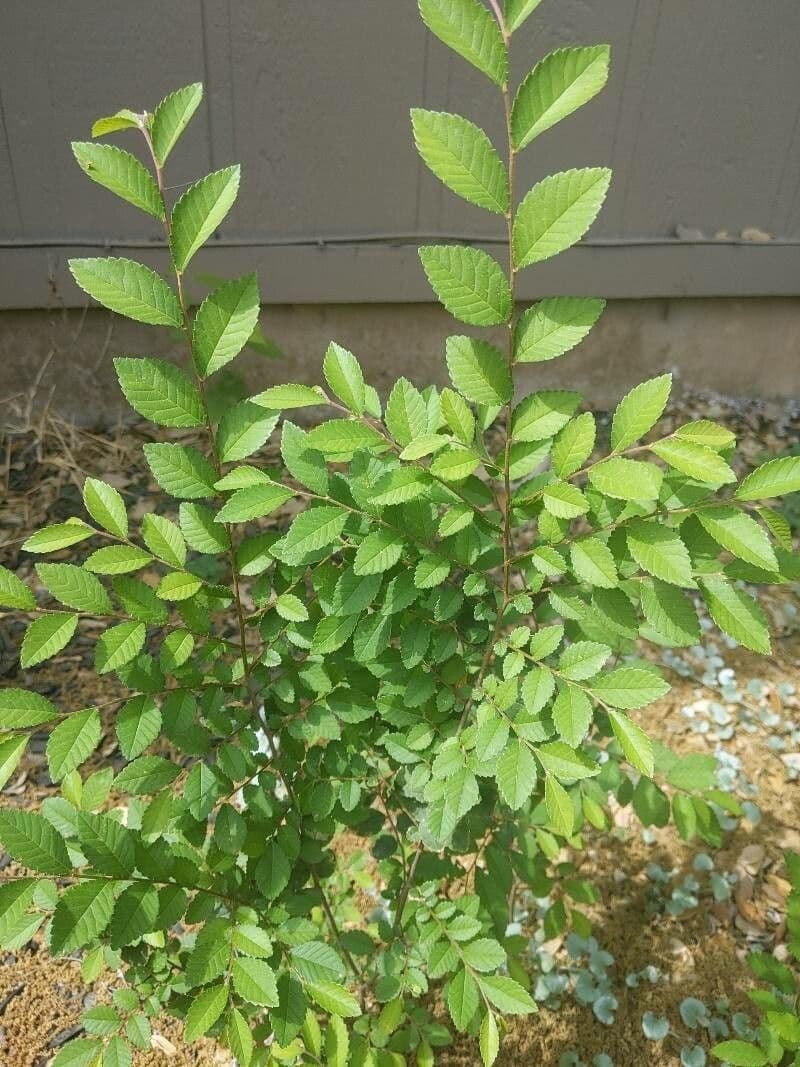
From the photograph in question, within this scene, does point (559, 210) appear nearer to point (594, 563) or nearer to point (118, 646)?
point (594, 563)

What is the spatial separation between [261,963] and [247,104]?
109 inches

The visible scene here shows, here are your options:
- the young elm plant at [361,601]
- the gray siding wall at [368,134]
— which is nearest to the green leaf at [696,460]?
the young elm plant at [361,601]

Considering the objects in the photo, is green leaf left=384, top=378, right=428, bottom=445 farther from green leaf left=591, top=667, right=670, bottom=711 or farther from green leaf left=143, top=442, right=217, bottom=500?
green leaf left=591, top=667, right=670, bottom=711

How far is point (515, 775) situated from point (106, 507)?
0.49 meters

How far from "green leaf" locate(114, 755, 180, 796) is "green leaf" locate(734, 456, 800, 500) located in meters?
0.65

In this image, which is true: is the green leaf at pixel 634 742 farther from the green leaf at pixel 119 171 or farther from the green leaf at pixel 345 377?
the green leaf at pixel 119 171

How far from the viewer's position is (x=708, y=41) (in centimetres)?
306

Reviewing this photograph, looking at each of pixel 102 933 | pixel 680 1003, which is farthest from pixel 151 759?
pixel 680 1003

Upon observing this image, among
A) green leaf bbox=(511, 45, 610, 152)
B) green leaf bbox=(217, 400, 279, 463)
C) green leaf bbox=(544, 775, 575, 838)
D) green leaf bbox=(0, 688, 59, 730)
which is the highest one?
green leaf bbox=(511, 45, 610, 152)

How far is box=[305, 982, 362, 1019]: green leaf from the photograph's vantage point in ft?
3.01

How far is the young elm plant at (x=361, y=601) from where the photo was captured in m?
0.75

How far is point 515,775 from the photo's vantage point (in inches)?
32.5

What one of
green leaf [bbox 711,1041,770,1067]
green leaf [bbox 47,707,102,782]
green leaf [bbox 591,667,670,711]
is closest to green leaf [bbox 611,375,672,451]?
green leaf [bbox 591,667,670,711]

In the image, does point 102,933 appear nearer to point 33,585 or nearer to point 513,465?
point 513,465
